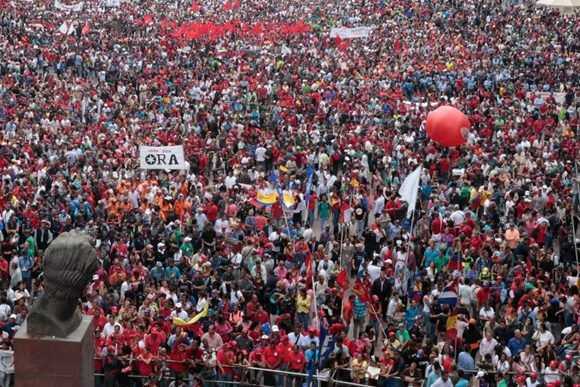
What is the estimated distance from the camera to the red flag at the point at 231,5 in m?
55.6

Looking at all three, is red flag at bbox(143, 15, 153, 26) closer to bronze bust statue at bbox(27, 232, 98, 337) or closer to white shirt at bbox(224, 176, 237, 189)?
white shirt at bbox(224, 176, 237, 189)

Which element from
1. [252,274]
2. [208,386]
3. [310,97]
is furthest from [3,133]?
[208,386]

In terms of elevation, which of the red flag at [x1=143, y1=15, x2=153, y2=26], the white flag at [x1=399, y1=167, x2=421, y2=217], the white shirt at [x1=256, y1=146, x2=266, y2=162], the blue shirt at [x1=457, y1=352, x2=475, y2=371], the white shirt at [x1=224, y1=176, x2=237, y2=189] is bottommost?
the red flag at [x1=143, y1=15, x2=153, y2=26]

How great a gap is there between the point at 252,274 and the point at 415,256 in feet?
10.5

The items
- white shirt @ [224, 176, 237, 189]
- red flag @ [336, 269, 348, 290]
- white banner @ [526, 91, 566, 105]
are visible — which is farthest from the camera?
white banner @ [526, 91, 566, 105]

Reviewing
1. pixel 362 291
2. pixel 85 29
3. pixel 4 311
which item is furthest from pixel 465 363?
pixel 85 29

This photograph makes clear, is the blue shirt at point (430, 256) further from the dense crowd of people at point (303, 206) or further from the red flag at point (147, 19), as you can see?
the red flag at point (147, 19)

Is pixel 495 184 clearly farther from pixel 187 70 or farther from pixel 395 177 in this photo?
pixel 187 70

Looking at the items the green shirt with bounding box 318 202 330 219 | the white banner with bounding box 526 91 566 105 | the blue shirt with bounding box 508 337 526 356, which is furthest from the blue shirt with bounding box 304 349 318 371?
the white banner with bounding box 526 91 566 105

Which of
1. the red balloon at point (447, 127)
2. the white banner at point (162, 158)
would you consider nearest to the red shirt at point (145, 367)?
the white banner at point (162, 158)

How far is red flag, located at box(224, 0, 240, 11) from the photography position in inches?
2190

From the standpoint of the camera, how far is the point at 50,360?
1259cm

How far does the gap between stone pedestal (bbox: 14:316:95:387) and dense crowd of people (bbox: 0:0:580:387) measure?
12.7ft

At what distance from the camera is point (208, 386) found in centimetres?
1680
